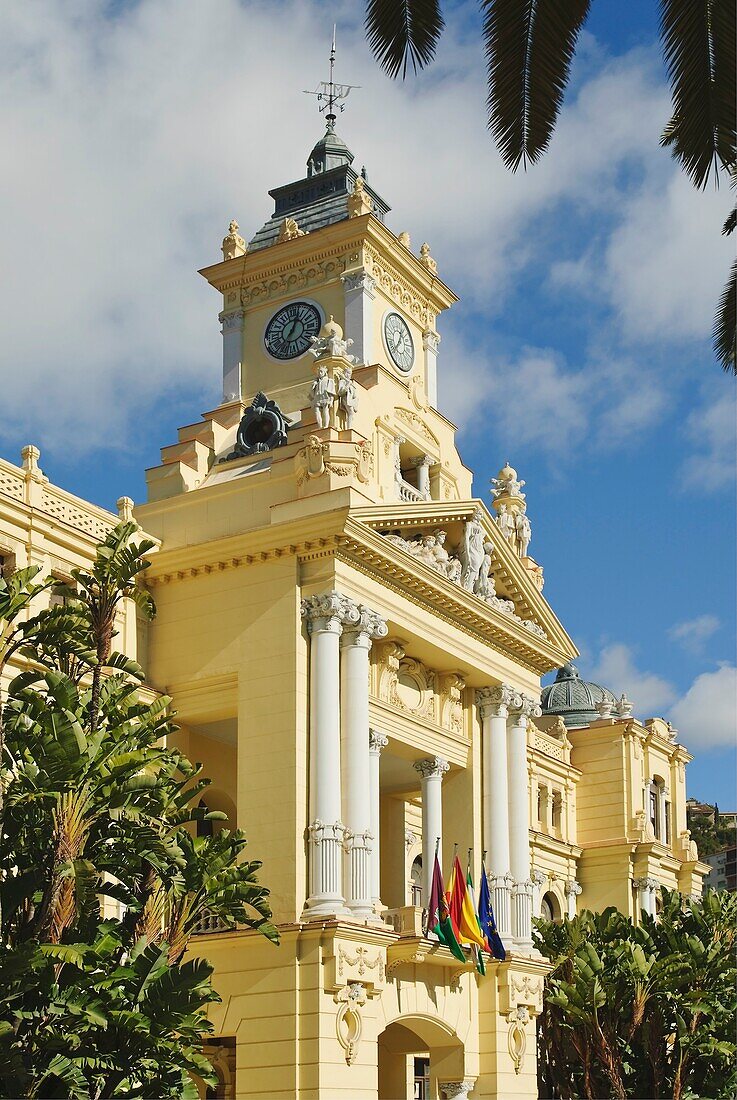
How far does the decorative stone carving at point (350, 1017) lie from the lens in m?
32.8

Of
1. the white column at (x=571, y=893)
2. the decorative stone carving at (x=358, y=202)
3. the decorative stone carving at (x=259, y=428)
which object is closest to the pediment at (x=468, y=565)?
the decorative stone carving at (x=259, y=428)

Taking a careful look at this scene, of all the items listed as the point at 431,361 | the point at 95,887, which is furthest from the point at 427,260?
the point at 95,887

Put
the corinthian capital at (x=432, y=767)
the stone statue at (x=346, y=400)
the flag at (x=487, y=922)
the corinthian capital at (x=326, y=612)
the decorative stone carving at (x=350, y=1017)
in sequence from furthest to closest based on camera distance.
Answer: the corinthian capital at (x=432, y=767) < the flag at (x=487, y=922) < the stone statue at (x=346, y=400) < the corinthian capital at (x=326, y=612) < the decorative stone carving at (x=350, y=1017)

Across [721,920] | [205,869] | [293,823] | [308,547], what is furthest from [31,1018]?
[721,920]

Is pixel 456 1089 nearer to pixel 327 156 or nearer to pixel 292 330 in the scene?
pixel 292 330

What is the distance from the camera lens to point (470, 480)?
150 feet

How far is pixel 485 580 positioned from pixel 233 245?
14.1m

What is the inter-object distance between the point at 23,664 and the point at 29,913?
10205mm

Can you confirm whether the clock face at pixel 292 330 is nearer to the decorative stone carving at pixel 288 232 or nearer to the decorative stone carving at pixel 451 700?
the decorative stone carving at pixel 288 232

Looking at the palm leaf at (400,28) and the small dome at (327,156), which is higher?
the small dome at (327,156)

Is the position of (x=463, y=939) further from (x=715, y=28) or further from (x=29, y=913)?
(x=715, y=28)

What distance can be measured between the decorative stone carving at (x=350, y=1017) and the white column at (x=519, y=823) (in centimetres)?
783

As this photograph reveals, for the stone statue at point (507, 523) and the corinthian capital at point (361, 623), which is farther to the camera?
the stone statue at point (507, 523)

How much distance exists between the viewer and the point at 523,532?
152 ft
